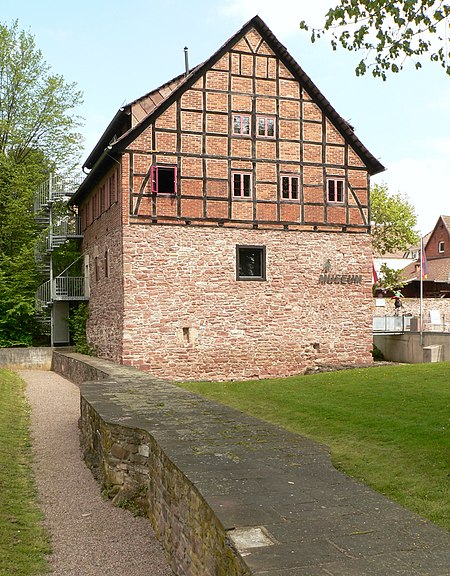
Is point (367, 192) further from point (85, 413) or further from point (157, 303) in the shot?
point (85, 413)

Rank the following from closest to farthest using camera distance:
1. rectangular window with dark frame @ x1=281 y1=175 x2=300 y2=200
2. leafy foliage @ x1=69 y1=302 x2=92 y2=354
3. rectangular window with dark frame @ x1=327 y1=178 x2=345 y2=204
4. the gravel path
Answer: the gravel path, rectangular window with dark frame @ x1=281 y1=175 x2=300 y2=200, rectangular window with dark frame @ x1=327 y1=178 x2=345 y2=204, leafy foliage @ x1=69 y1=302 x2=92 y2=354

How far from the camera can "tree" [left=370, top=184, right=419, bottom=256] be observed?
156 feet

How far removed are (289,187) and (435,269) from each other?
34554 millimetres

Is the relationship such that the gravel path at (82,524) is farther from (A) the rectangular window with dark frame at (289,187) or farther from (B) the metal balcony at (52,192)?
(B) the metal balcony at (52,192)

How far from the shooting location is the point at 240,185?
21766 mm

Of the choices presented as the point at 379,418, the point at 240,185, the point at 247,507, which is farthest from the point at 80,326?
the point at 247,507

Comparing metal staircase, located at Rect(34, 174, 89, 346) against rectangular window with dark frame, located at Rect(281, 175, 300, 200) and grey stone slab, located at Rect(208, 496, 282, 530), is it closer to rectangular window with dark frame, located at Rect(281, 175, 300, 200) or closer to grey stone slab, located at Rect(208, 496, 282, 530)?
rectangular window with dark frame, located at Rect(281, 175, 300, 200)

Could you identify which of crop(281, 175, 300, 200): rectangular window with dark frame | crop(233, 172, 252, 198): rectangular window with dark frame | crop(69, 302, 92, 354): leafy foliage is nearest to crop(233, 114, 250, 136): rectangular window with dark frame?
crop(233, 172, 252, 198): rectangular window with dark frame

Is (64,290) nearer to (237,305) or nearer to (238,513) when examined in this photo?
(237,305)

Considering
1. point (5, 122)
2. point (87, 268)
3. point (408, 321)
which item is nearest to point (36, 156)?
point (5, 122)

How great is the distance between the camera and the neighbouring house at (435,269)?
157 feet

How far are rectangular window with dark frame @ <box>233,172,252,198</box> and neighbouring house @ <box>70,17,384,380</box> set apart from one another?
3cm

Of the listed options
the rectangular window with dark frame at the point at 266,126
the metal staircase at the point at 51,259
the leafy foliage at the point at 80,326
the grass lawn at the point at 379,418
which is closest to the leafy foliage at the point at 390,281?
the metal staircase at the point at 51,259

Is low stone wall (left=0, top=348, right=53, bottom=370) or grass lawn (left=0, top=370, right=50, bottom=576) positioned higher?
low stone wall (left=0, top=348, right=53, bottom=370)
